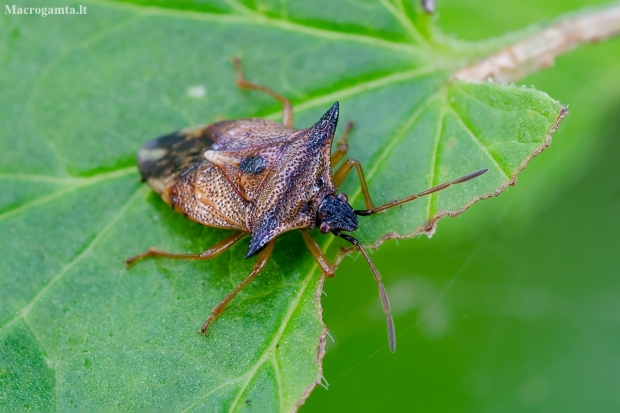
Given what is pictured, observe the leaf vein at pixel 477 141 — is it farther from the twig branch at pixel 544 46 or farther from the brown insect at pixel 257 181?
the brown insect at pixel 257 181

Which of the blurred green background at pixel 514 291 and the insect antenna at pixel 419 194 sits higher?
the insect antenna at pixel 419 194

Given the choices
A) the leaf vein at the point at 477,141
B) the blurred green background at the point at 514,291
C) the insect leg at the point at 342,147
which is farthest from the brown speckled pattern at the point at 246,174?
the blurred green background at the point at 514,291

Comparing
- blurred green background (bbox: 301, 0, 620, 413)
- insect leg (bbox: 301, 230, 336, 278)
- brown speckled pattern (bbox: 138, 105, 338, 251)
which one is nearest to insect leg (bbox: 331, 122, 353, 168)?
brown speckled pattern (bbox: 138, 105, 338, 251)

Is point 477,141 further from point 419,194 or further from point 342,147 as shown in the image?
point 342,147

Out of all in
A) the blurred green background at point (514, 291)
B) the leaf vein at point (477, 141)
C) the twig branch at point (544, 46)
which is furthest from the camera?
the blurred green background at point (514, 291)

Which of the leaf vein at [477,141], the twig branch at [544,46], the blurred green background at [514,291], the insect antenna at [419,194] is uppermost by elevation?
the twig branch at [544,46]

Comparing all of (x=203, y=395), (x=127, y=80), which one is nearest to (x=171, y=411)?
(x=203, y=395)

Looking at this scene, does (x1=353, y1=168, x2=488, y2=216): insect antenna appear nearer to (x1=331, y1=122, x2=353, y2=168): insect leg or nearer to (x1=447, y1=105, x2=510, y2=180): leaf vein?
(x1=447, y1=105, x2=510, y2=180): leaf vein
